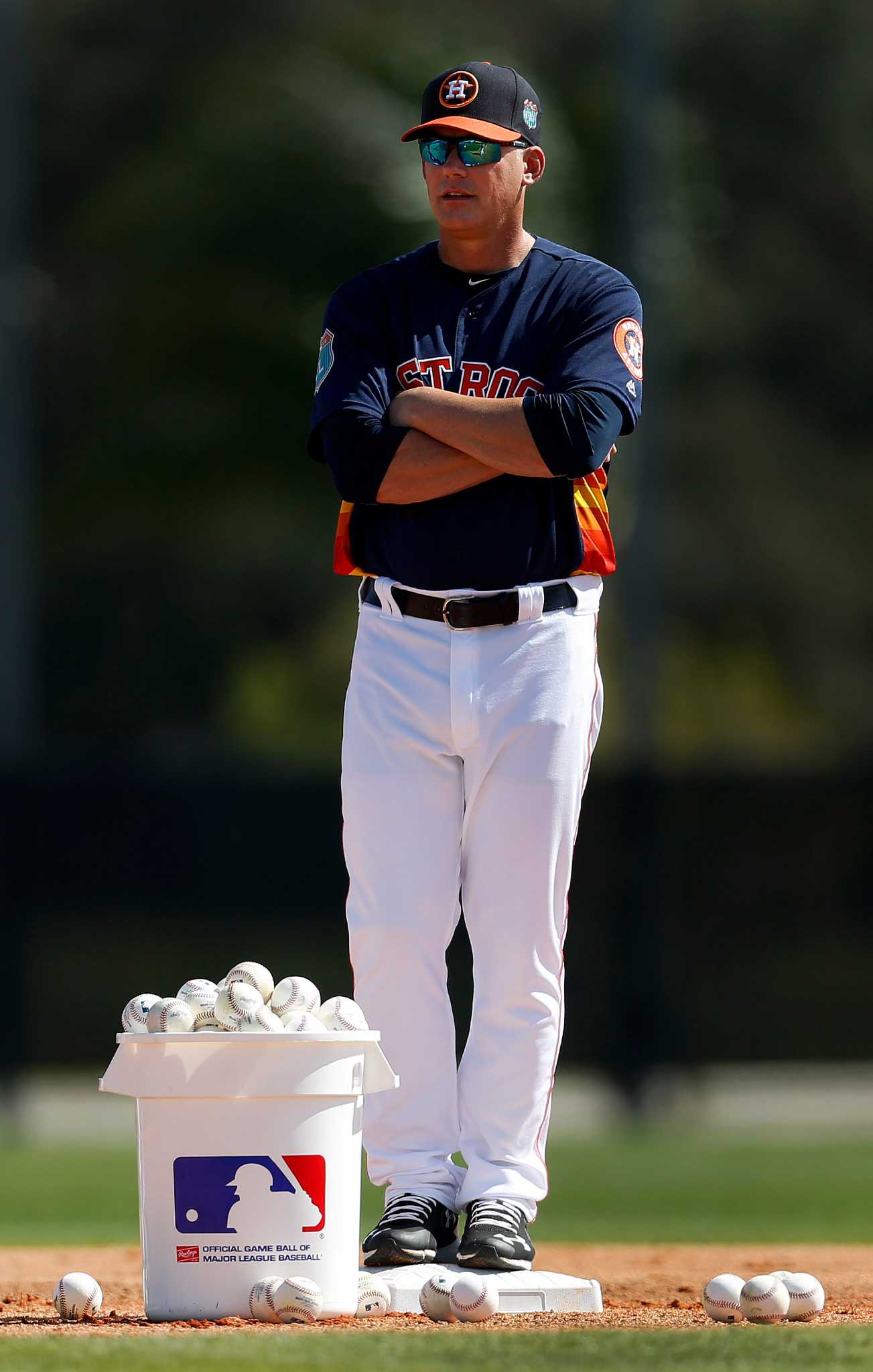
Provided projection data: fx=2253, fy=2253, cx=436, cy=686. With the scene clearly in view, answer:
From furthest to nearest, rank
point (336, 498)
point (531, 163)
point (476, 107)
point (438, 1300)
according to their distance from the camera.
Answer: point (336, 498) → point (531, 163) → point (476, 107) → point (438, 1300)

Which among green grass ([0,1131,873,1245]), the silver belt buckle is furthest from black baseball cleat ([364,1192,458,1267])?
green grass ([0,1131,873,1245])

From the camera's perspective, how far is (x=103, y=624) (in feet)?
81.9

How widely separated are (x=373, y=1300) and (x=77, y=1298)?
55cm

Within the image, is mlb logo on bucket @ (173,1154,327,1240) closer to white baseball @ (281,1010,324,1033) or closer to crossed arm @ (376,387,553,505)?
white baseball @ (281,1010,324,1033)

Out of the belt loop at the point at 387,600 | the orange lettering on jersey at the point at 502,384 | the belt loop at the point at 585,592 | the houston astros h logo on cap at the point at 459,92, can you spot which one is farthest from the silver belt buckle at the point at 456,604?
the houston astros h logo on cap at the point at 459,92

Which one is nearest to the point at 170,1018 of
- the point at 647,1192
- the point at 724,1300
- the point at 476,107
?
the point at 724,1300

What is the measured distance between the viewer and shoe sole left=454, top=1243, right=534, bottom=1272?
4.17 metres

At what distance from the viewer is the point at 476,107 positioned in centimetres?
440

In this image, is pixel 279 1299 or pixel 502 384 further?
pixel 502 384

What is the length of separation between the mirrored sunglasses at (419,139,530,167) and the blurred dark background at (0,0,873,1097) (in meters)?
8.39

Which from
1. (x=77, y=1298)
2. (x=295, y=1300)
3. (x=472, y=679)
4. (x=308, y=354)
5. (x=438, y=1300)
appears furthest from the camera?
(x=308, y=354)

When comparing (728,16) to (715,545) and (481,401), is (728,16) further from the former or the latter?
(481,401)

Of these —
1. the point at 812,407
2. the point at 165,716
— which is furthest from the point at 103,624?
the point at 812,407

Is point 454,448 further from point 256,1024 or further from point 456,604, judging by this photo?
point 256,1024
